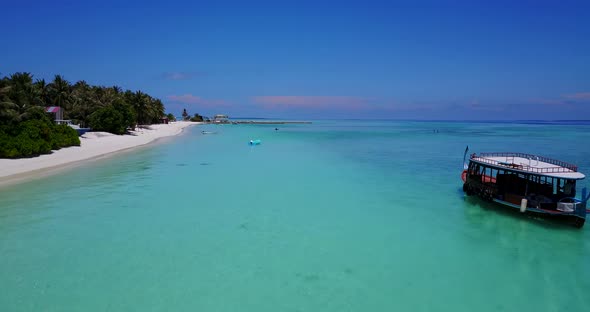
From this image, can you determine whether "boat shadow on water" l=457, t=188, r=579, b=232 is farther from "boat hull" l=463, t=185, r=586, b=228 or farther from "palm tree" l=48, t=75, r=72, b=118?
"palm tree" l=48, t=75, r=72, b=118

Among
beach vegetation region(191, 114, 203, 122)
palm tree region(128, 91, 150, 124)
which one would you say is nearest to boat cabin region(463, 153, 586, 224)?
palm tree region(128, 91, 150, 124)

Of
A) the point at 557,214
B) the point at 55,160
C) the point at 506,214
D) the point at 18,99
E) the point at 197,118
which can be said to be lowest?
the point at 506,214

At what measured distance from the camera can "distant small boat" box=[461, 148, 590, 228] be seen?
675 inches

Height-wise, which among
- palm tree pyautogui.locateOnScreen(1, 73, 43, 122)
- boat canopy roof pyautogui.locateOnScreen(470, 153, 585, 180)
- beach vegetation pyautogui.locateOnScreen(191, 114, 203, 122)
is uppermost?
palm tree pyautogui.locateOnScreen(1, 73, 43, 122)

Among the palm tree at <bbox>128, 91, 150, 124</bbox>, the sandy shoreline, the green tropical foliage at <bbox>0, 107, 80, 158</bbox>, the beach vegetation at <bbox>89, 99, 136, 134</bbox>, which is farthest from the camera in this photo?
the palm tree at <bbox>128, 91, 150, 124</bbox>

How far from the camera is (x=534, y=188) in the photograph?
19.2m

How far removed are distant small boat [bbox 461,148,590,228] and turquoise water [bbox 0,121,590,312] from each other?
805 millimetres

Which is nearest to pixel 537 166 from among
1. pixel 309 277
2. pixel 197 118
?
pixel 309 277

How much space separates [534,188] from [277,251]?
1431 cm

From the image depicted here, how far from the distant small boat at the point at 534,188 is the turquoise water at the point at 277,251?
0.81 m

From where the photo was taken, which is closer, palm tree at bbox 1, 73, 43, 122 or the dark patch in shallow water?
the dark patch in shallow water

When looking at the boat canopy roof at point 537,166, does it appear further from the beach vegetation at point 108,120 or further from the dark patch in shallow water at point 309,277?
the beach vegetation at point 108,120

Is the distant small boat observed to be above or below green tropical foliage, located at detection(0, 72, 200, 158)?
below

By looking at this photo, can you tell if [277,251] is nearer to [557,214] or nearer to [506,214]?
[506,214]
